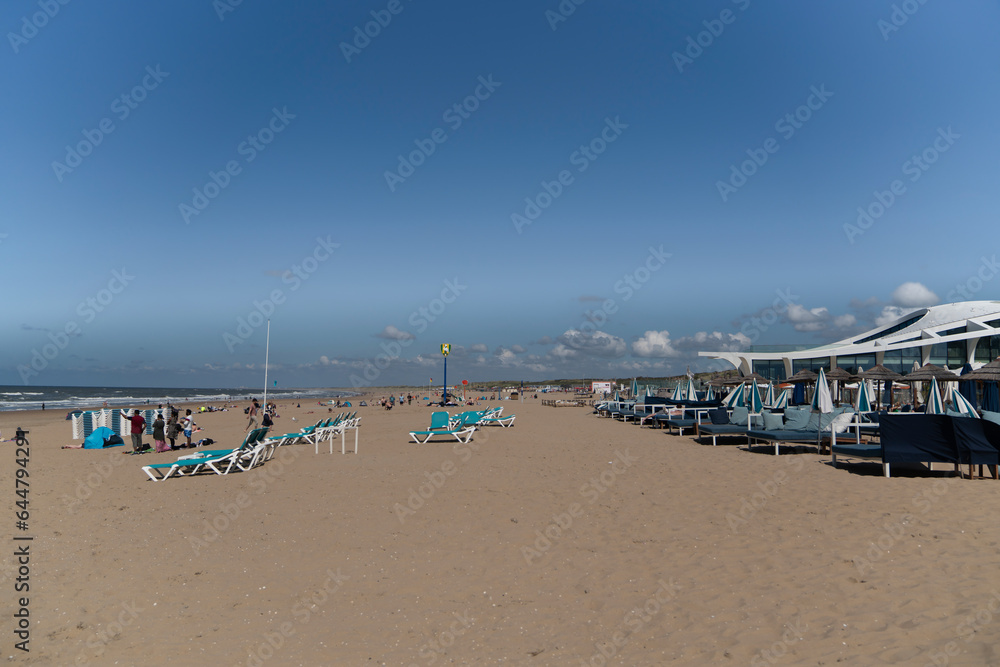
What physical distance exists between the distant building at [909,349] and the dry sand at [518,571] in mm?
27719

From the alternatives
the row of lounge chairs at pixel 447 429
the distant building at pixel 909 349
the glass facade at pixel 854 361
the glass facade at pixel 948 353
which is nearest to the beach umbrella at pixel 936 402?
the row of lounge chairs at pixel 447 429

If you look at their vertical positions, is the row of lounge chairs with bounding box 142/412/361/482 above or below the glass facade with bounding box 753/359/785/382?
below

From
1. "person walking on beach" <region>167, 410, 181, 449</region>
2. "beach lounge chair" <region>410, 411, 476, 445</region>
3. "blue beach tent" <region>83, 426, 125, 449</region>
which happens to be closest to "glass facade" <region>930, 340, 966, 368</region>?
"beach lounge chair" <region>410, 411, 476, 445</region>

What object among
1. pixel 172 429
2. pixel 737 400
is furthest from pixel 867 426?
pixel 172 429

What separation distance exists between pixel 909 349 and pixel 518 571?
43.7 metres

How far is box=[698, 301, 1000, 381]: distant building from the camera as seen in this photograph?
35531 millimetres

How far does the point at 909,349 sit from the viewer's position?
38.9 metres

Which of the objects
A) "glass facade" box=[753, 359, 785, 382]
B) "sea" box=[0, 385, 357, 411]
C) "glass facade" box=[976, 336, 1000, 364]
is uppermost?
"glass facade" box=[976, 336, 1000, 364]

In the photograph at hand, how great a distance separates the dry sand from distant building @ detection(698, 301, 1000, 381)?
27.7 m

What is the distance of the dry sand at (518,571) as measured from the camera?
382 centimetres

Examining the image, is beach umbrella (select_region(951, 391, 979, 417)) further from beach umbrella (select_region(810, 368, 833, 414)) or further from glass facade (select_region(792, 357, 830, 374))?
glass facade (select_region(792, 357, 830, 374))

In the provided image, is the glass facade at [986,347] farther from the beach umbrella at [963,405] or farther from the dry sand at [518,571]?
the dry sand at [518,571]

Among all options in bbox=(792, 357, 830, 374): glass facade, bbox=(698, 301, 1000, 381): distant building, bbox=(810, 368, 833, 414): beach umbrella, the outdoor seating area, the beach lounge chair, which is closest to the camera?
the outdoor seating area

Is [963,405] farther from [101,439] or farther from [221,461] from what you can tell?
[101,439]
